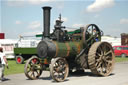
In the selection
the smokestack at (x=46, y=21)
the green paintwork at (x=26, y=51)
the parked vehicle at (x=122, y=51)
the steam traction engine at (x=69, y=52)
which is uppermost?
the smokestack at (x=46, y=21)

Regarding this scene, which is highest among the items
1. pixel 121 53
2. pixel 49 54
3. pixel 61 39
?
pixel 61 39

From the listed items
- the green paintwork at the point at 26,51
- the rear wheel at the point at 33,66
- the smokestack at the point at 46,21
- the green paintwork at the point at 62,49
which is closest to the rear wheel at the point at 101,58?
the green paintwork at the point at 62,49

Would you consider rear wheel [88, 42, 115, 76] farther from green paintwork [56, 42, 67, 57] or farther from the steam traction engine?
green paintwork [56, 42, 67, 57]

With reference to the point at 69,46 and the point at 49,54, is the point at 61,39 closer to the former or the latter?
the point at 69,46

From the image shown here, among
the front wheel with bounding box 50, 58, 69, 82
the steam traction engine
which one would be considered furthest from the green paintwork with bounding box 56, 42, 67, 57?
the front wheel with bounding box 50, 58, 69, 82

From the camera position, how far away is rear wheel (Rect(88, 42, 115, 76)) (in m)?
9.43

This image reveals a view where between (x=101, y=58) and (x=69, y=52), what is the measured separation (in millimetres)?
1517

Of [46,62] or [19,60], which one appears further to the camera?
[19,60]

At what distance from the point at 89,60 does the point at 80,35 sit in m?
1.37

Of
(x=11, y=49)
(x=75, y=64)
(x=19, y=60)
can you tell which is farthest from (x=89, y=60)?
(x=11, y=49)

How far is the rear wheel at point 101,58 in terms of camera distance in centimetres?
943

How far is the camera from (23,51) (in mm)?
19250

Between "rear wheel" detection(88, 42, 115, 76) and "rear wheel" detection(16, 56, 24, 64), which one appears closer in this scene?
"rear wheel" detection(88, 42, 115, 76)

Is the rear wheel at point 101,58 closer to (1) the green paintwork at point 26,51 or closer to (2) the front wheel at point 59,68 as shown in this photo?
(2) the front wheel at point 59,68
